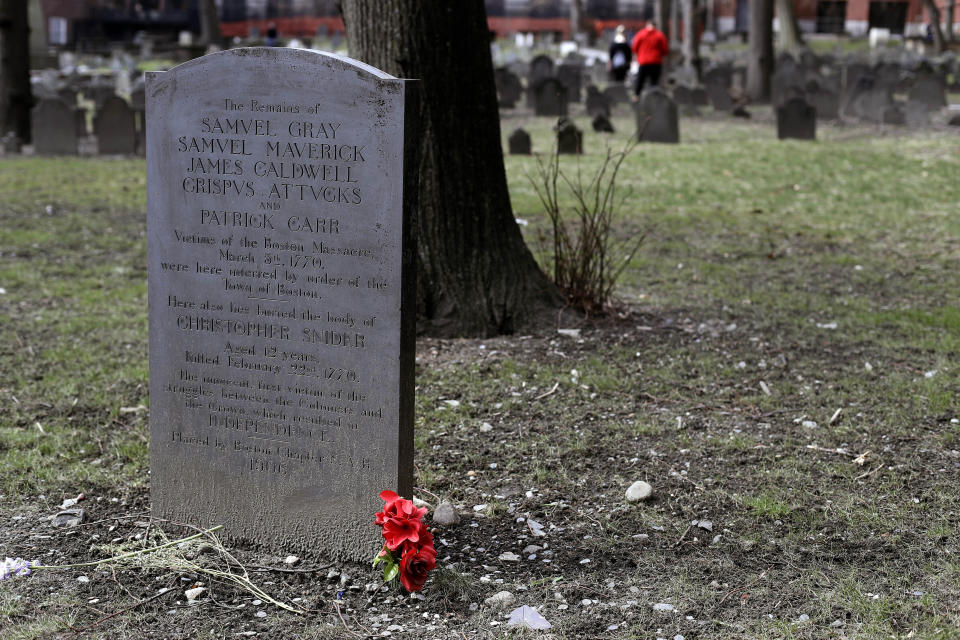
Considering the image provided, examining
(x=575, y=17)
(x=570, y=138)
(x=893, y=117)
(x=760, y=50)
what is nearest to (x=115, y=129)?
(x=570, y=138)

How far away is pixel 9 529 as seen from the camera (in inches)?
158

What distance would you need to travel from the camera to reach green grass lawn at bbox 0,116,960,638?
11.3ft

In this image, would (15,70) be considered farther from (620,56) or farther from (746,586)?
(620,56)

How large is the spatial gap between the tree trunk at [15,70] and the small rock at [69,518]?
42.2ft

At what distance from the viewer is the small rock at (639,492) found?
4223 millimetres

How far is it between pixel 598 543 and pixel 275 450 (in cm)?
127

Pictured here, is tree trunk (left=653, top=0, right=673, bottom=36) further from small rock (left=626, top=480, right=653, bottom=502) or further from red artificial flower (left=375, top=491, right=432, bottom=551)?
red artificial flower (left=375, top=491, right=432, bottom=551)

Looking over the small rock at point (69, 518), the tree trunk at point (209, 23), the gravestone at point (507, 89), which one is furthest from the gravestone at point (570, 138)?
the tree trunk at point (209, 23)

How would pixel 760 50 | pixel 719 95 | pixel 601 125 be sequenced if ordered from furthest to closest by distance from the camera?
pixel 760 50, pixel 719 95, pixel 601 125

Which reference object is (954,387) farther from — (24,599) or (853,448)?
(24,599)

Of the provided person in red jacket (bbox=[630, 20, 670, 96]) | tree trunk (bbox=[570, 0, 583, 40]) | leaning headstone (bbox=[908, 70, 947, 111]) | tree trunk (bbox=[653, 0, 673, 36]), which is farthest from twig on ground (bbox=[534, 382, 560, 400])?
tree trunk (bbox=[570, 0, 583, 40])

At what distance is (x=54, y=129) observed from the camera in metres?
15.6

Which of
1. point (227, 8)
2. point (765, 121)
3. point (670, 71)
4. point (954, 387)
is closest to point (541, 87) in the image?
point (765, 121)

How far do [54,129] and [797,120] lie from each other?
11.8 meters
